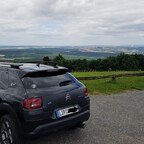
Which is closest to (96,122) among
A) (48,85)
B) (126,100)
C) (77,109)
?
(77,109)

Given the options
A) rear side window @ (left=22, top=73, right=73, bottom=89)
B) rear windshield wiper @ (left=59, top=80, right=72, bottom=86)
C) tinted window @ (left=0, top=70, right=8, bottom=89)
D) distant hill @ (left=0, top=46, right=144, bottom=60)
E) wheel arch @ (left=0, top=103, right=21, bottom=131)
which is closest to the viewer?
wheel arch @ (left=0, top=103, right=21, bottom=131)

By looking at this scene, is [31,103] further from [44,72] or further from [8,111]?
[44,72]

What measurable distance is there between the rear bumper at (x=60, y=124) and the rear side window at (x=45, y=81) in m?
0.75

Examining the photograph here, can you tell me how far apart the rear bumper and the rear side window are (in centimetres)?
75

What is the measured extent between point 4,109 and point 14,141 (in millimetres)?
678

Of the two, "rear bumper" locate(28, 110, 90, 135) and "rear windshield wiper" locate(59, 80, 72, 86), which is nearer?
"rear bumper" locate(28, 110, 90, 135)

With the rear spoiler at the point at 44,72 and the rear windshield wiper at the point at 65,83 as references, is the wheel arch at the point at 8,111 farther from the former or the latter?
the rear windshield wiper at the point at 65,83

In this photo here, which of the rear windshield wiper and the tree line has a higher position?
the rear windshield wiper

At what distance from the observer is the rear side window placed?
5.59 meters

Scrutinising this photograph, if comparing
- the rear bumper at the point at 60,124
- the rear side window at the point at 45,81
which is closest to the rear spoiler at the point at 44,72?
the rear side window at the point at 45,81

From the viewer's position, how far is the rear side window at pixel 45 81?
18.3 ft

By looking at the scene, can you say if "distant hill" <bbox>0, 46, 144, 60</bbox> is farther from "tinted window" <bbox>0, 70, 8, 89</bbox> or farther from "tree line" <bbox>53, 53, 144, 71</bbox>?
"tinted window" <bbox>0, 70, 8, 89</bbox>

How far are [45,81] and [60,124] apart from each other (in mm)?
933

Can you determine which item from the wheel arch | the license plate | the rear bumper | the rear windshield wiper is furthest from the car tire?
the rear windshield wiper
